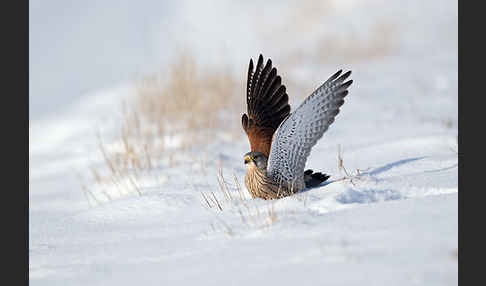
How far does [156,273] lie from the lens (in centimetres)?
220

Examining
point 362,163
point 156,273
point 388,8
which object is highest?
point 388,8

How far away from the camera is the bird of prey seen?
Result: 2.97m

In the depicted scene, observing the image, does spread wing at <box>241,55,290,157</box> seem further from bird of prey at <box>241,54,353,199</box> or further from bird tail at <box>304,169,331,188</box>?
bird tail at <box>304,169,331,188</box>

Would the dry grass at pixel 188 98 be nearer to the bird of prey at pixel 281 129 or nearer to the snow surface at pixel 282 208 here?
the snow surface at pixel 282 208

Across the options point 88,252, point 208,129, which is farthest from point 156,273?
point 208,129

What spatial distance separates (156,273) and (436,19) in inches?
617

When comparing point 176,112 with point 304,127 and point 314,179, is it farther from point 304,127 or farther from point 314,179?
point 304,127

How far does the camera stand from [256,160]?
323 cm

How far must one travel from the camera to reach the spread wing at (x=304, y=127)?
295 centimetres

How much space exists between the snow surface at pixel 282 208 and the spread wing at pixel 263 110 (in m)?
0.46

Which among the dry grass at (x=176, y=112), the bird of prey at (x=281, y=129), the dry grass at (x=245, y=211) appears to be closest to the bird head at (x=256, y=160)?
the bird of prey at (x=281, y=129)

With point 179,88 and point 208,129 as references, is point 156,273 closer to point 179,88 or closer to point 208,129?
point 208,129

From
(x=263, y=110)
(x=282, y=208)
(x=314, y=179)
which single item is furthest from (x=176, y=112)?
(x=282, y=208)

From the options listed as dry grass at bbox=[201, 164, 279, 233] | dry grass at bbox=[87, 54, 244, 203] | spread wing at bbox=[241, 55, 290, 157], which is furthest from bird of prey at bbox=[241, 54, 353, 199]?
dry grass at bbox=[87, 54, 244, 203]
